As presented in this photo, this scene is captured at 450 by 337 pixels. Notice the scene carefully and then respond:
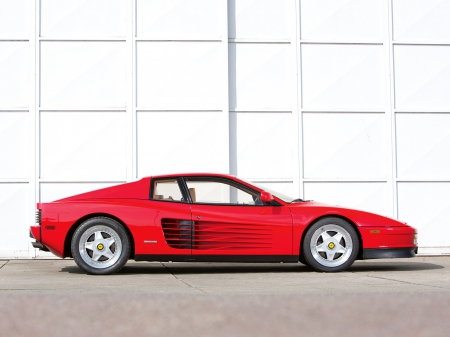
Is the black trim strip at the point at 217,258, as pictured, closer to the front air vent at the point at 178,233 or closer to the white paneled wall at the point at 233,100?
the front air vent at the point at 178,233

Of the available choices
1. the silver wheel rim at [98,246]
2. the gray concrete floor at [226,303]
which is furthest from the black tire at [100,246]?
the gray concrete floor at [226,303]

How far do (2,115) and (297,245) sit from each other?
19.1ft

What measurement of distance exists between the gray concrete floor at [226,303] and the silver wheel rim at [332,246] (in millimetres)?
221

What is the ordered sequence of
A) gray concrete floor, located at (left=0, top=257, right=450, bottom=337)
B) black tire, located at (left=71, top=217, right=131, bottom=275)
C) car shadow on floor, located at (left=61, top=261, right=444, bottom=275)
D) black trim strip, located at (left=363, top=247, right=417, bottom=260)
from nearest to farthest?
gray concrete floor, located at (left=0, top=257, right=450, bottom=337) → black tire, located at (left=71, top=217, right=131, bottom=275) → black trim strip, located at (left=363, top=247, right=417, bottom=260) → car shadow on floor, located at (left=61, top=261, right=444, bottom=275)

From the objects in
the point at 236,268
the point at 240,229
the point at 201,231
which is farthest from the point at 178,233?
the point at 236,268

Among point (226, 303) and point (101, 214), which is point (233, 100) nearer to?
point (101, 214)

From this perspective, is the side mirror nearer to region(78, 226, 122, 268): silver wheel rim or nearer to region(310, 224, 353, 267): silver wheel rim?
region(310, 224, 353, 267): silver wheel rim

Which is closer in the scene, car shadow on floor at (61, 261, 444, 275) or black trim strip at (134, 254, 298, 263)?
black trim strip at (134, 254, 298, 263)

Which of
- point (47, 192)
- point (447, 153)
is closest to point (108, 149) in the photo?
point (47, 192)

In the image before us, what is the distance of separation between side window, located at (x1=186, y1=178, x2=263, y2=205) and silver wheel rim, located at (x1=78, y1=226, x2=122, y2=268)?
1.06 m

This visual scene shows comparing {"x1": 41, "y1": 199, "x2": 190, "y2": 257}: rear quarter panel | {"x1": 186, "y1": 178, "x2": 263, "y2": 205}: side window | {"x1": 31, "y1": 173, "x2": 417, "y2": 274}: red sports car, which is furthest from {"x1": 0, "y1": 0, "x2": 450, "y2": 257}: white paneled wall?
{"x1": 41, "y1": 199, "x2": 190, "y2": 257}: rear quarter panel

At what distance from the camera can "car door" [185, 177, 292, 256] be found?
8773 millimetres

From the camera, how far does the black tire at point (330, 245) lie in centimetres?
887

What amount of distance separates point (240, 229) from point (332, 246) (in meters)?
1.11
